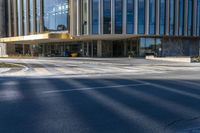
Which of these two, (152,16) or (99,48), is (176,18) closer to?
(152,16)

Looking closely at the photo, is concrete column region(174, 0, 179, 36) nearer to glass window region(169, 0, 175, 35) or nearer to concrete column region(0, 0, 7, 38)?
glass window region(169, 0, 175, 35)

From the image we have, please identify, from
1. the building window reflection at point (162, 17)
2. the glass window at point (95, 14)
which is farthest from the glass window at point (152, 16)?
the glass window at point (95, 14)

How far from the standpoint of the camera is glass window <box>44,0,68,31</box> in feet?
174

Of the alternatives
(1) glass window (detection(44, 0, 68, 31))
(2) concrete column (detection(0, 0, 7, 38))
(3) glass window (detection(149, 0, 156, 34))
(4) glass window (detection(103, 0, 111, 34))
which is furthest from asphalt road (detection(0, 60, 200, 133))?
A: (2) concrete column (detection(0, 0, 7, 38))

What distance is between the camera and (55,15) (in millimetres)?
55594

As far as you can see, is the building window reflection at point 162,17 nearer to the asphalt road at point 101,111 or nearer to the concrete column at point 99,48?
the concrete column at point 99,48

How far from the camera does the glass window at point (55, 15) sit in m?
53.1

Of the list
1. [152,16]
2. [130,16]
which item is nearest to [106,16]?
[130,16]

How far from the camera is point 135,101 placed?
29.9 feet

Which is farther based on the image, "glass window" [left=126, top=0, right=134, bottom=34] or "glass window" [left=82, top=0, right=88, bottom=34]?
"glass window" [left=82, top=0, right=88, bottom=34]

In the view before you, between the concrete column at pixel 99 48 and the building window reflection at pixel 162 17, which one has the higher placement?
the building window reflection at pixel 162 17

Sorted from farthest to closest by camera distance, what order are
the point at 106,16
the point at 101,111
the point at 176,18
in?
the point at 176,18
the point at 106,16
the point at 101,111

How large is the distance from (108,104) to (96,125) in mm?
2257

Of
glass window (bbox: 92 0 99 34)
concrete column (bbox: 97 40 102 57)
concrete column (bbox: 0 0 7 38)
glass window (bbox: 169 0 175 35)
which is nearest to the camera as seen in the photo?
glass window (bbox: 92 0 99 34)
